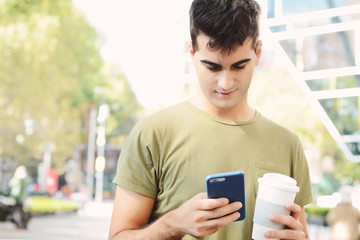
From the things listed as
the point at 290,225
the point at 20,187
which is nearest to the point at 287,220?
the point at 290,225

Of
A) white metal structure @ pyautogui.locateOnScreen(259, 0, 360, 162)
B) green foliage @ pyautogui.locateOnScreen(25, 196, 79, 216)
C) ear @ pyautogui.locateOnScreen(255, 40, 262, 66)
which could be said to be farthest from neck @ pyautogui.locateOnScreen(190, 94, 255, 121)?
green foliage @ pyautogui.locateOnScreen(25, 196, 79, 216)

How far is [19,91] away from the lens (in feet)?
45.8

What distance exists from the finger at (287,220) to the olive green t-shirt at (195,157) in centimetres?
17

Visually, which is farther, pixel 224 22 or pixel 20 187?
pixel 20 187

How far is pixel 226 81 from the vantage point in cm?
124

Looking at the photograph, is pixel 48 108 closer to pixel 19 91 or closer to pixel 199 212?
pixel 19 91

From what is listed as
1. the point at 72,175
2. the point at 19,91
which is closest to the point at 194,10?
the point at 19,91

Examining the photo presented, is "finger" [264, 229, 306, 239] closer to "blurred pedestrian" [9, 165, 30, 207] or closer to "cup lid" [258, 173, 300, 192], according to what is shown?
"cup lid" [258, 173, 300, 192]

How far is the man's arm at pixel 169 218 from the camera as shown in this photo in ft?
3.48

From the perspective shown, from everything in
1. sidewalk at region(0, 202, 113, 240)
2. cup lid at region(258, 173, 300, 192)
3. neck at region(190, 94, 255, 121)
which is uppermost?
neck at region(190, 94, 255, 121)

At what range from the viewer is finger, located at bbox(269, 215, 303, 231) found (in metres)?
1.12

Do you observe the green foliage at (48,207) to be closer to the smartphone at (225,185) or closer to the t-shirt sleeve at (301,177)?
the t-shirt sleeve at (301,177)

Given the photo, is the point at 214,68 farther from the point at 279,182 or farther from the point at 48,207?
the point at 48,207

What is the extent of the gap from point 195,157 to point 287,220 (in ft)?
0.99
